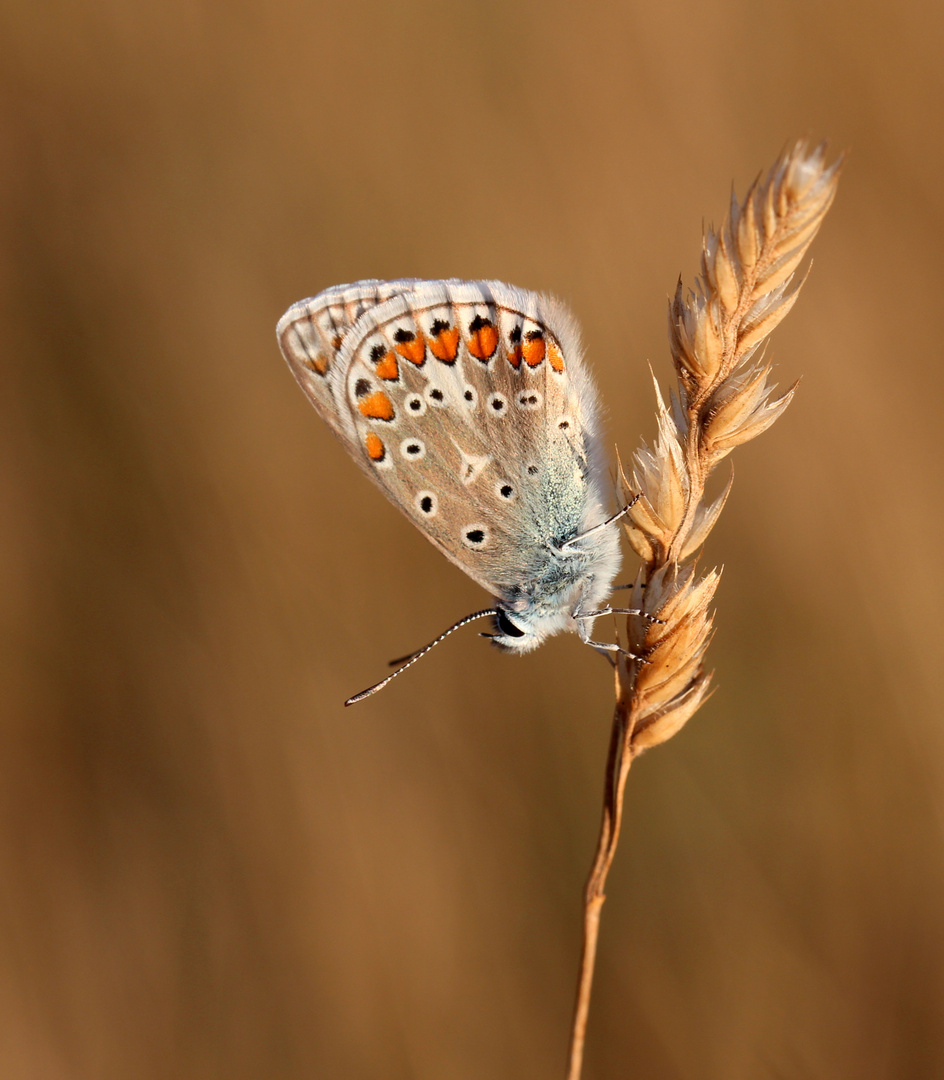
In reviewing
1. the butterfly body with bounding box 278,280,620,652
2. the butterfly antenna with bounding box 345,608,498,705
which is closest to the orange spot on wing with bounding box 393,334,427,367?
the butterfly body with bounding box 278,280,620,652

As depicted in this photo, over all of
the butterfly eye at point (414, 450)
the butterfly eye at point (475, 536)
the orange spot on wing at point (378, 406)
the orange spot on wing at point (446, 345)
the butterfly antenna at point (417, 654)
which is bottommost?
the butterfly antenna at point (417, 654)

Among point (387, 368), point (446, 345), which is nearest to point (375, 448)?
point (387, 368)

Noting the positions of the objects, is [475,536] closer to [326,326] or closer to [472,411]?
[472,411]

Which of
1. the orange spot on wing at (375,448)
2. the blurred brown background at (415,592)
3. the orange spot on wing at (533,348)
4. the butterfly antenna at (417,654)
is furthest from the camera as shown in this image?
the blurred brown background at (415,592)

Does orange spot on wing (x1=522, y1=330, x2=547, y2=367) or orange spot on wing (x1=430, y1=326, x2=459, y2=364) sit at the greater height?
orange spot on wing (x1=430, y1=326, x2=459, y2=364)

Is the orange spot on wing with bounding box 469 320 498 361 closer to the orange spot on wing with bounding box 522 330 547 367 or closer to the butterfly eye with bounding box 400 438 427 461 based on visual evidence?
the orange spot on wing with bounding box 522 330 547 367

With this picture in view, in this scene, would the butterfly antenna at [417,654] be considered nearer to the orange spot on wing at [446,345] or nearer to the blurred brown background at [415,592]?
the orange spot on wing at [446,345]

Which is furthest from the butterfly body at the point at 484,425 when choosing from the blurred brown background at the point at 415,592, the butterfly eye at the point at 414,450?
the blurred brown background at the point at 415,592
